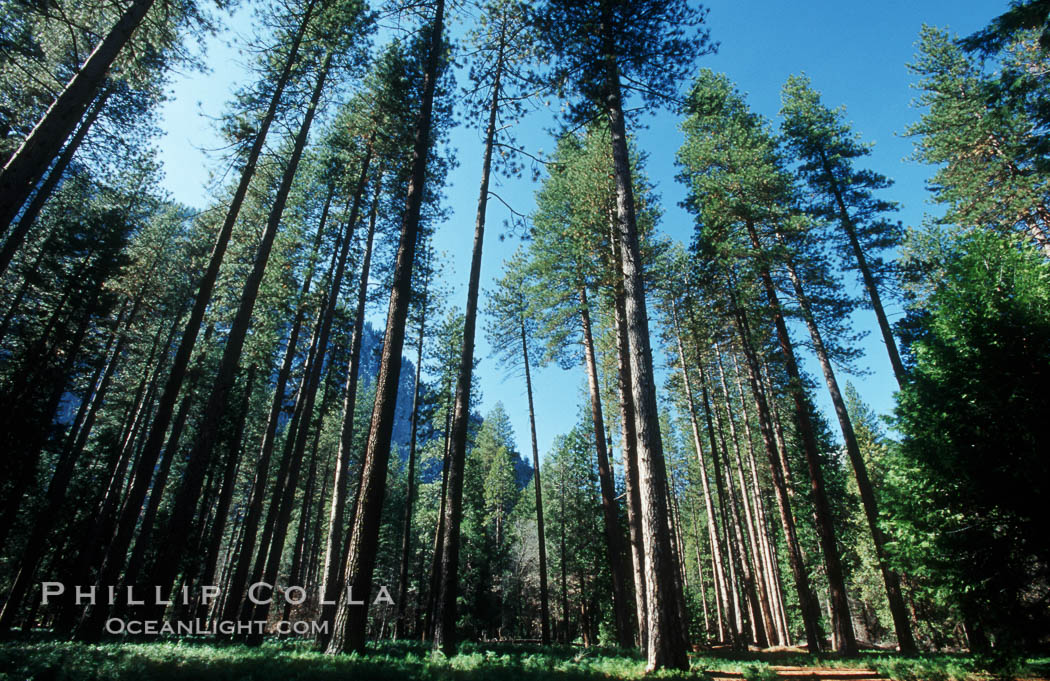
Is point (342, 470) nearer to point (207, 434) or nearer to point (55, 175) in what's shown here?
point (207, 434)

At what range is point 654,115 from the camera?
10.8m

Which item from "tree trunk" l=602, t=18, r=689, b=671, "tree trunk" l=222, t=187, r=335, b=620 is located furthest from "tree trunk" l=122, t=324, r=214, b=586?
"tree trunk" l=602, t=18, r=689, b=671

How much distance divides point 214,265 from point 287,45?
292 inches

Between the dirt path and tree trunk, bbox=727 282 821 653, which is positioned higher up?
tree trunk, bbox=727 282 821 653

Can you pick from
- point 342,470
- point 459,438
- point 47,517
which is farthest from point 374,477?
point 47,517

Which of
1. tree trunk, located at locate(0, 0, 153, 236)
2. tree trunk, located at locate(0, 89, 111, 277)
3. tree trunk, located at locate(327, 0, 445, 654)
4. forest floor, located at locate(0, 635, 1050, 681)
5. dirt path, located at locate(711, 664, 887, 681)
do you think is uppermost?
tree trunk, located at locate(0, 89, 111, 277)

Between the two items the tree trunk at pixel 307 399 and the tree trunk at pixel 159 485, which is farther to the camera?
the tree trunk at pixel 307 399

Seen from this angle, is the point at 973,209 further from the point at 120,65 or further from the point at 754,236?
the point at 120,65

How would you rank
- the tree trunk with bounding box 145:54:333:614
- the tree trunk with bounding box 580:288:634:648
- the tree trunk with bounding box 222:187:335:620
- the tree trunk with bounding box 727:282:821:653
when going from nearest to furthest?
1. the tree trunk with bounding box 145:54:333:614
2. the tree trunk with bounding box 727:282:821:653
3. the tree trunk with bounding box 222:187:335:620
4. the tree trunk with bounding box 580:288:634:648

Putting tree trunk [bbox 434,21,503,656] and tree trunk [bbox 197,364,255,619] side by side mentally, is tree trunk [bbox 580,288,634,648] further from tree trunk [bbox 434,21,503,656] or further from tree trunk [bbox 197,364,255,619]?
tree trunk [bbox 197,364,255,619]

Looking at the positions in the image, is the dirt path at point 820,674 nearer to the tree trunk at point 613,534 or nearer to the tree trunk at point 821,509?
the tree trunk at point 821,509

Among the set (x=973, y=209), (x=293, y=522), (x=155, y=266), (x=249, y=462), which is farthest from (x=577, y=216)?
(x=293, y=522)

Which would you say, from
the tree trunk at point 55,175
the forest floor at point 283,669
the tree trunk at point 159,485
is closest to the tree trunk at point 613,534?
the forest floor at point 283,669

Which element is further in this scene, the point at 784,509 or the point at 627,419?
the point at 627,419
